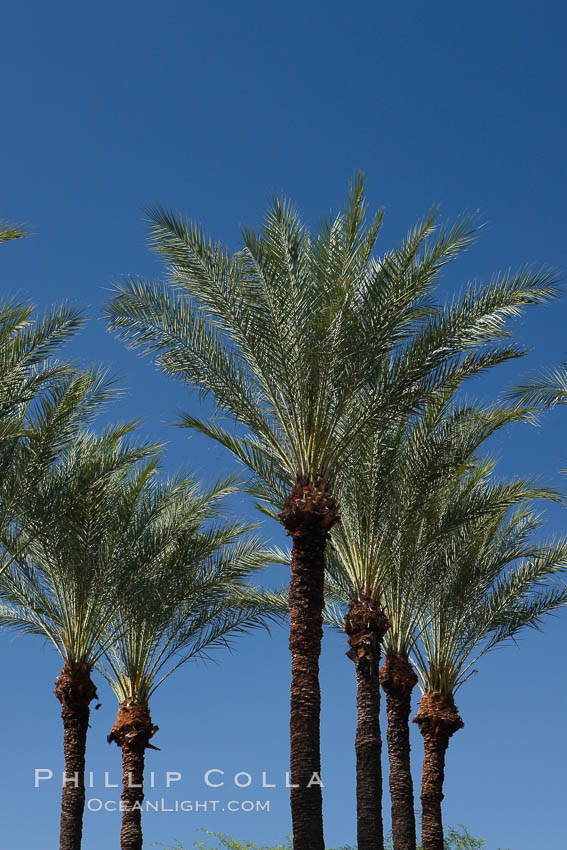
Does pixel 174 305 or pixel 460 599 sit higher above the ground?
pixel 174 305

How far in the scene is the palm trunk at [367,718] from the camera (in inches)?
664

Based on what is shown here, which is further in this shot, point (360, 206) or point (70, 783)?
point (70, 783)

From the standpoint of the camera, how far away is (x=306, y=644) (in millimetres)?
14859

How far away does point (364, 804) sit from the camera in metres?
16.9

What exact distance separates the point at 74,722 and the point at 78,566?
2881 mm

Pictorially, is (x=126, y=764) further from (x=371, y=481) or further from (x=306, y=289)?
(x=306, y=289)

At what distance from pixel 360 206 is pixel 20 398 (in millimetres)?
5291

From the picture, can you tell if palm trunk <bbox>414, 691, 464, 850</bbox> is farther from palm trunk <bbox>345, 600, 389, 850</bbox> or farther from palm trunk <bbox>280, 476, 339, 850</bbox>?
palm trunk <bbox>280, 476, 339, 850</bbox>

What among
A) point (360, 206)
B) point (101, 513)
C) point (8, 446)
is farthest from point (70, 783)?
point (360, 206)

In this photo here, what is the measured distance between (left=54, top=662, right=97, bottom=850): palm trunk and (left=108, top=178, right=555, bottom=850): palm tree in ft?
19.7

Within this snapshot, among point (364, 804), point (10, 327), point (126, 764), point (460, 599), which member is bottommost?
point (364, 804)

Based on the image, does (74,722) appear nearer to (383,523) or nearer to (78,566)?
(78,566)

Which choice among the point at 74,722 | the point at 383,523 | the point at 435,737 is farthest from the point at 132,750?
the point at 383,523

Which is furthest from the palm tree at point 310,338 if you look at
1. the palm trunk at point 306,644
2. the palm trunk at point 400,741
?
the palm trunk at point 400,741
